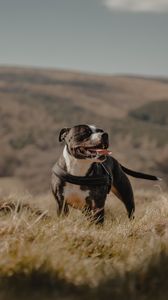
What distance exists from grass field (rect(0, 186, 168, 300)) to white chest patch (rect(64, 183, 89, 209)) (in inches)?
67.6

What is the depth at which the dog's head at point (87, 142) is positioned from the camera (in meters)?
7.94

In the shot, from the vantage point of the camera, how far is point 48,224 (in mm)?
5918

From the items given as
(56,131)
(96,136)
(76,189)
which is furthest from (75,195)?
(56,131)

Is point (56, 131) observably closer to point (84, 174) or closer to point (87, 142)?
point (87, 142)

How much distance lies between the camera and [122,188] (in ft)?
29.9

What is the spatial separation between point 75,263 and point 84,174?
11.4 feet

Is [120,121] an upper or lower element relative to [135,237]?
lower

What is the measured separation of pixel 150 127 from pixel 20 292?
164m

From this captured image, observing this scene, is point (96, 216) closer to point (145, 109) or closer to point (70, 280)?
point (70, 280)

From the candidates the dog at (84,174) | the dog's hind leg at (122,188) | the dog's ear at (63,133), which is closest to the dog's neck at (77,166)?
the dog at (84,174)

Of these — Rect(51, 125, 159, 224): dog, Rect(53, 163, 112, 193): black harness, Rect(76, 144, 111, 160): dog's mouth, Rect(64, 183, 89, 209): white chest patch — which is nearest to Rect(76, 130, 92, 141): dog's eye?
Rect(51, 125, 159, 224): dog

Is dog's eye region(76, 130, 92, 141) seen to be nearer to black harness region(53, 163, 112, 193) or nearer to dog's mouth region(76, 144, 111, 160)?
dog's mouth region(76, 144, 111, 160)

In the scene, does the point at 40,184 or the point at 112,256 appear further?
the point at 40,184

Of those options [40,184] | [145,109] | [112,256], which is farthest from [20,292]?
[145,109]
